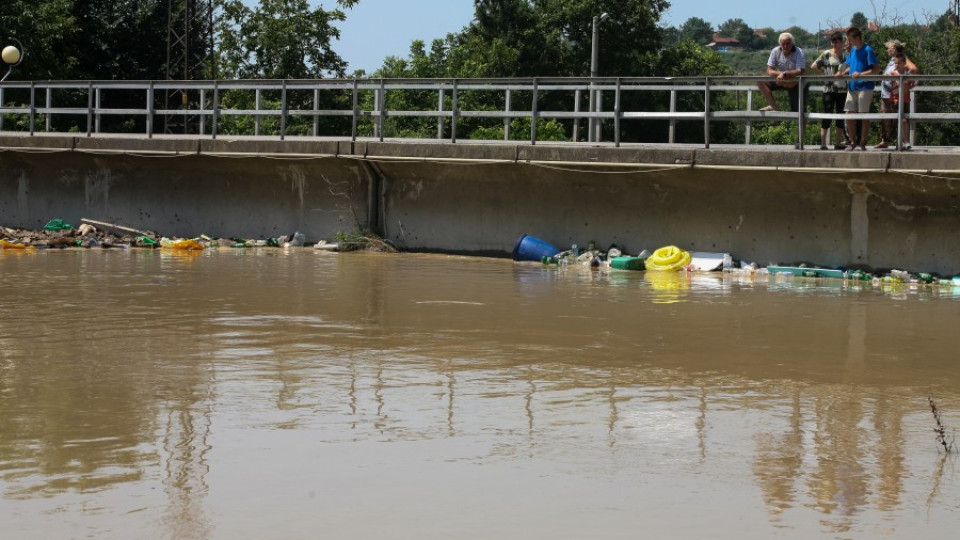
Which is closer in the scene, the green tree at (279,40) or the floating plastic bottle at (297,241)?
the floating plastic bottle at (297,241)

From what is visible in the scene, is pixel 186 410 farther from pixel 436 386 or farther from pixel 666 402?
pixel 666 402

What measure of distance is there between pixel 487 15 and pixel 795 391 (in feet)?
160

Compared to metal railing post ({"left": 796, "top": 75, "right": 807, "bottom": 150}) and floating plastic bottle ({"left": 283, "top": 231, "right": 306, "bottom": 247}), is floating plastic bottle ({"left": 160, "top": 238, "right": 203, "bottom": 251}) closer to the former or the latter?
floating plastic bottle ({"left": 283, "top": 231, "right": 306, "bottom": 247})

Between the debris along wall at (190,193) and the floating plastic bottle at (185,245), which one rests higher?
the debris along wall at (190,193)

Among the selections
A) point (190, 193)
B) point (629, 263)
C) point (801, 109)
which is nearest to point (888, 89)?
point (801, 109)

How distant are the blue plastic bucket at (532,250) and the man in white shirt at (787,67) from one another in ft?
12.5

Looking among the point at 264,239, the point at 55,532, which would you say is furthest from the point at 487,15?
the point at 55,532

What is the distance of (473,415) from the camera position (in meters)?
8.54

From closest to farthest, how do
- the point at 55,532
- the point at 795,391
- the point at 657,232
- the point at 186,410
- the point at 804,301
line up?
the point at 55,532 < the point at 186,410 < the point at 795,391 < the point at 804,301 < the point at 657,232

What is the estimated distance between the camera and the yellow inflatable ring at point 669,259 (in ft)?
61.8

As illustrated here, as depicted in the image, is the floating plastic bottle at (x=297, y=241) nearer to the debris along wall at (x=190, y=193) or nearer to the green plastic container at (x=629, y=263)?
the debris along wall at (x=190, y=193)

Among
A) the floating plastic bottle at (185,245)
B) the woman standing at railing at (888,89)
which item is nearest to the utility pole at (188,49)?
the floating plastic bottle at (185,245)

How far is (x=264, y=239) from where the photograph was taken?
2338cm

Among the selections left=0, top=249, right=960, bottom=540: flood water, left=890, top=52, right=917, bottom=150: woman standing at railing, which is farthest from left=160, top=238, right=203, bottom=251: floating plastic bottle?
left=890, top=52, right=917, bottom=150: woman standing at railing
